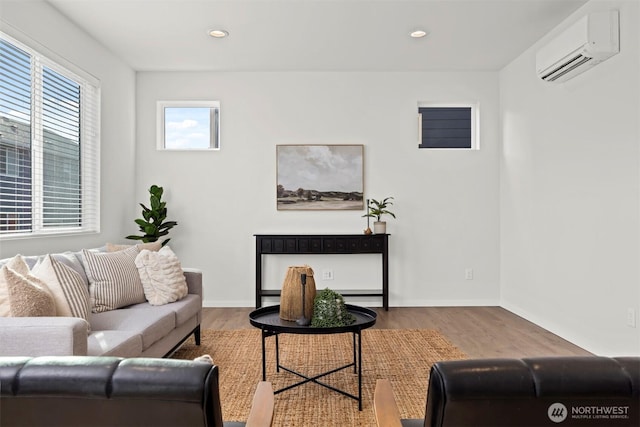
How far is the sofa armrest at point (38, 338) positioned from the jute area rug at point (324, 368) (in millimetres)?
887

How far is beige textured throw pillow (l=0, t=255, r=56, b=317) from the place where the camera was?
Answer: 2.07 m

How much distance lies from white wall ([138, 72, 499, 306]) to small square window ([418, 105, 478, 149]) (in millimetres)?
122

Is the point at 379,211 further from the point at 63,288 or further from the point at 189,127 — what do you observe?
the point at 63,288

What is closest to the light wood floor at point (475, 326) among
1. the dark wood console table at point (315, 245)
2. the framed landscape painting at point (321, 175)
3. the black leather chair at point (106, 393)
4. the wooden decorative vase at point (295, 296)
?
the dark wood console table at point (315, 245)

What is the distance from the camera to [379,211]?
5.18 metres

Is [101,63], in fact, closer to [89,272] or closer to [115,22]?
[115,22]

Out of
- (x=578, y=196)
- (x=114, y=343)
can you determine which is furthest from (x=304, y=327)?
(x=578, y=196)

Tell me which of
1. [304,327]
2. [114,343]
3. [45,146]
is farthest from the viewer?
[45,146]

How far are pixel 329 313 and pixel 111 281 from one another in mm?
1587

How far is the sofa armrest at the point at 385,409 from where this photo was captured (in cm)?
117

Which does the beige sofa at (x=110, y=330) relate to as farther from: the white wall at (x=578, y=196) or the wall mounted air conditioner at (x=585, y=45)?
the wall mounted air conditioner at (x=585, y=45)

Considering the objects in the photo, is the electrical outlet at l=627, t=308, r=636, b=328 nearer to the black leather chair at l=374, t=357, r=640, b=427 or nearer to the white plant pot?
the white plant pot

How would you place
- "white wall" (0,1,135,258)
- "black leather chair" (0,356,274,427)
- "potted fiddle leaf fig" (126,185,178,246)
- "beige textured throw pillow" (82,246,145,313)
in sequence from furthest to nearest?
"potted fiddle leaf fig" (126,185,178,246)
"white wall" (0,1,135,258)
"beige textured throw pillow" (82,246,145,313)
"black leather chair" (0,356,274,427)

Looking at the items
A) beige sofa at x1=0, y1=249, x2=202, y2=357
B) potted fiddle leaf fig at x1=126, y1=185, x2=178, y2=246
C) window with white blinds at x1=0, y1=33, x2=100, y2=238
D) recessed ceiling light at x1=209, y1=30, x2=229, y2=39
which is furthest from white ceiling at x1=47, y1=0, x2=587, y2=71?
beige sofa at x1=0, y1=249, x2=202, y2=357
